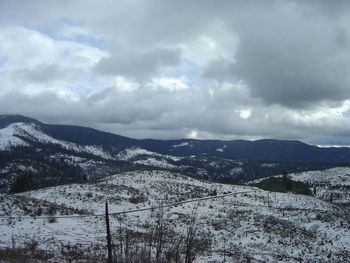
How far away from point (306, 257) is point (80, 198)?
31334 mm

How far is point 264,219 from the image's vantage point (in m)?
38.6

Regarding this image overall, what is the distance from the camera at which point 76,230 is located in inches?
1187

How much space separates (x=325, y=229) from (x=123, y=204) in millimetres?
25545

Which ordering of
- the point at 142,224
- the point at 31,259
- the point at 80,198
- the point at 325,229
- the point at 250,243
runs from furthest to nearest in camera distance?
the point at 80,198
the point at 142,224
the point at 325,229
the point at 250,243
the point at 31,259

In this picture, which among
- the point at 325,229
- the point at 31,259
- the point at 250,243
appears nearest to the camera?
the point at 31,259

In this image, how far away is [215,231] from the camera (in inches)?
1361

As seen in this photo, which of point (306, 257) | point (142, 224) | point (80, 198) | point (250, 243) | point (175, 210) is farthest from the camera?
point (80, 198)

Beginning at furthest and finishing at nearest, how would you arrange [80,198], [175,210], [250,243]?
1. [80,198]
2. [175,210]
3. [250,243]

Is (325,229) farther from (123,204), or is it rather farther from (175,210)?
(123,204)

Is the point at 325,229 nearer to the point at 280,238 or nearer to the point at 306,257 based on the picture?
the point at 280,238

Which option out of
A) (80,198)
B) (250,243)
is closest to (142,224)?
(250,243)

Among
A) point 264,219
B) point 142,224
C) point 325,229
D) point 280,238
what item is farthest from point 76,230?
point 325,229

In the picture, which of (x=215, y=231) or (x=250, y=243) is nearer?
(x=250, y=243)

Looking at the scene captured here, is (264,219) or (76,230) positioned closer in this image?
(76,230)
